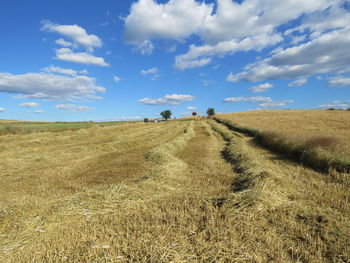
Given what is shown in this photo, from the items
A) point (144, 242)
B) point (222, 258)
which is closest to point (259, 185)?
point (222, 258)

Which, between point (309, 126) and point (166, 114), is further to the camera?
point (166, 114)

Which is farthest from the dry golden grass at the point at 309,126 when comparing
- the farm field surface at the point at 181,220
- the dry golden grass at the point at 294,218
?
the farm field surface at the point at 181,220

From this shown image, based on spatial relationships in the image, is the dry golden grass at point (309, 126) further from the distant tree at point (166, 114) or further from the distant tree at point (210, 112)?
the distant tree at point (166, 114)

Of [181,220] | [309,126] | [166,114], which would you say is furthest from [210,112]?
[181,220]

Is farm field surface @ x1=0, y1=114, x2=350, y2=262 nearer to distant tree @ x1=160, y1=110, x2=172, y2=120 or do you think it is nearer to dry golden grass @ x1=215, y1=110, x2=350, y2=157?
dry golden grass @ x1=215, y1=110, x2=350, y2=157

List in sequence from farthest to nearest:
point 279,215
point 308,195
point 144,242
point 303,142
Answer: point 303,142, point 308,195, point 279,215, point 144,242

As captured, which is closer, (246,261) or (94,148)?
(246,261)

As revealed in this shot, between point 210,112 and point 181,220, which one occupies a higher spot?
point 210,112

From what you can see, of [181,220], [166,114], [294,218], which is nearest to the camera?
[181,220]

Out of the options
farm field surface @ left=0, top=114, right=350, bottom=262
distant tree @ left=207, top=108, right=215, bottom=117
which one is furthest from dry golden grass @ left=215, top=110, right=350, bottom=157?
distant tree @ left=207, top=108, right=215, bottom=117

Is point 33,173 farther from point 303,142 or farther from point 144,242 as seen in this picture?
point 303,142

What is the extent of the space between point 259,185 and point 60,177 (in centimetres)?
658

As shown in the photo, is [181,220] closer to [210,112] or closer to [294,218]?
[294,218]

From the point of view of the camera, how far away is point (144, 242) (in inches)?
112
